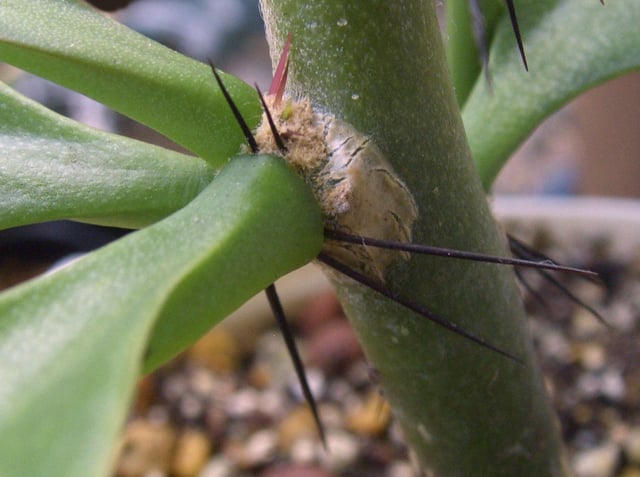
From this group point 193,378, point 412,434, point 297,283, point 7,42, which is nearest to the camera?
point 7,42

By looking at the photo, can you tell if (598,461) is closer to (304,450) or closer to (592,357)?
(592,357)

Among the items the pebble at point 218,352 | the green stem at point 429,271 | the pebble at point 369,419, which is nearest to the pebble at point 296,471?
the pebble at point 369,419

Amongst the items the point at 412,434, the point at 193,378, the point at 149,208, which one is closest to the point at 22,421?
the point at 149,208

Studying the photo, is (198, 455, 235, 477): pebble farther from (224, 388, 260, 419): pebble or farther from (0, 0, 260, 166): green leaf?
(0, 0, 260, 166): green leaf

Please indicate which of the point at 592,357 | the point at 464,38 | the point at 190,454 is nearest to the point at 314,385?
the point at 190,454

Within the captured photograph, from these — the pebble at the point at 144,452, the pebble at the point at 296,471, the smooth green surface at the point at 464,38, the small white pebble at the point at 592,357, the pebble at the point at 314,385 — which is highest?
the smooth green surface at the point at 464,38

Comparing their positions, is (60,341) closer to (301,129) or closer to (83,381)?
(83,381)

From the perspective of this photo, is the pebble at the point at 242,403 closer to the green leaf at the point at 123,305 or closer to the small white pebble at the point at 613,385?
the small white pebble at the point at 613,385
